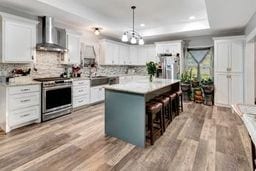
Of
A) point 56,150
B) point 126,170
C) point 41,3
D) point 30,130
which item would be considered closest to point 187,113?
point 126,170

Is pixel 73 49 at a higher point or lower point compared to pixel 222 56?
higher

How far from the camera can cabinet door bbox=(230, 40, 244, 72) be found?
4992 millimetres

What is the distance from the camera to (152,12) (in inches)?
174

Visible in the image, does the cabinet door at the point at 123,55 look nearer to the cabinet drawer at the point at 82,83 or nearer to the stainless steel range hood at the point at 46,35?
the cabinet drawer at the point at 82,83

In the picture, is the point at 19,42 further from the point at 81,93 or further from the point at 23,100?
the point at 81,93

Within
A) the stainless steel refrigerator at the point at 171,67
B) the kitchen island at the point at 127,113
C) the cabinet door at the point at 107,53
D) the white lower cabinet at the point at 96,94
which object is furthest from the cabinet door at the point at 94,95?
the stainless steel refrigerator at the point at 171,67

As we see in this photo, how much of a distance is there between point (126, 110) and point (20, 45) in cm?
290

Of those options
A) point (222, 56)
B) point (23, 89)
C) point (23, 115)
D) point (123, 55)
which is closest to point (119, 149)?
point (23, 115)

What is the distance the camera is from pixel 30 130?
3.38 metres

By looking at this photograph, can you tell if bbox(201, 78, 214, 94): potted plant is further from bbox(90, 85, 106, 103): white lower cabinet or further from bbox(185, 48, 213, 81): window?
bbox(90, 85, 106, 103): white lower cabinet

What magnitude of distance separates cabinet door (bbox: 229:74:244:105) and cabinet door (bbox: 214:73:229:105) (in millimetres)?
136

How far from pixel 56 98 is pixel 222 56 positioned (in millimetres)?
5155

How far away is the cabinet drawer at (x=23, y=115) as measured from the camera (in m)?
3.31

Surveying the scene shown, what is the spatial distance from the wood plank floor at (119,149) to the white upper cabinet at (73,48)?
201cm
